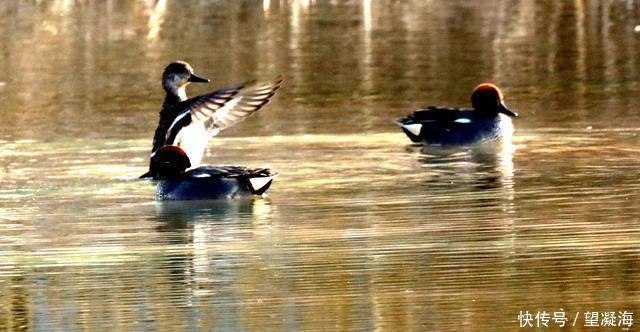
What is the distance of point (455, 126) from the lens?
1767cm

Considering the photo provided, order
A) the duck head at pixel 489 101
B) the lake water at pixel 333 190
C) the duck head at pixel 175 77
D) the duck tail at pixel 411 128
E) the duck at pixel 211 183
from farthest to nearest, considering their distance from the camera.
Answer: the duck head at pixel 489 101 < the duck tail at pixel 411 128 < the duck head at pixel 175 77 < the duck at pixel 211 183 < the lake water at pixel 333 190

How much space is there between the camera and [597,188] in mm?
13234

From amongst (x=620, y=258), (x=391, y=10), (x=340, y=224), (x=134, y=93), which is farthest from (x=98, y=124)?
(x=391, y=10)

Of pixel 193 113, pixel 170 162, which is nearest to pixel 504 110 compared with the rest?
pixel 193 113

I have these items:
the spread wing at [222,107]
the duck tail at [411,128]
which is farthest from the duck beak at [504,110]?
the spread wing at [222,107]

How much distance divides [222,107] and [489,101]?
3.83 metres

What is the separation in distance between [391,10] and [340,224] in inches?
840

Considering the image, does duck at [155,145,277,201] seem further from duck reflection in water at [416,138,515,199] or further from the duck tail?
the duck tail

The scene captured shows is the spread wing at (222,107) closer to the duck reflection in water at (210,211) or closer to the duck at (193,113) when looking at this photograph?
the duck at (193,113)

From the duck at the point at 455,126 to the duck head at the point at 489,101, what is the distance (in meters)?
0.05

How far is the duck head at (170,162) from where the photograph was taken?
44.2 feet

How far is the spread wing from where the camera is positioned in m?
14.7

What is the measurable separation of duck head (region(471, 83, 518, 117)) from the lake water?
30cm

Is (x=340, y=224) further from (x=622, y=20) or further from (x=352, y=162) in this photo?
(x=622, y=20)
